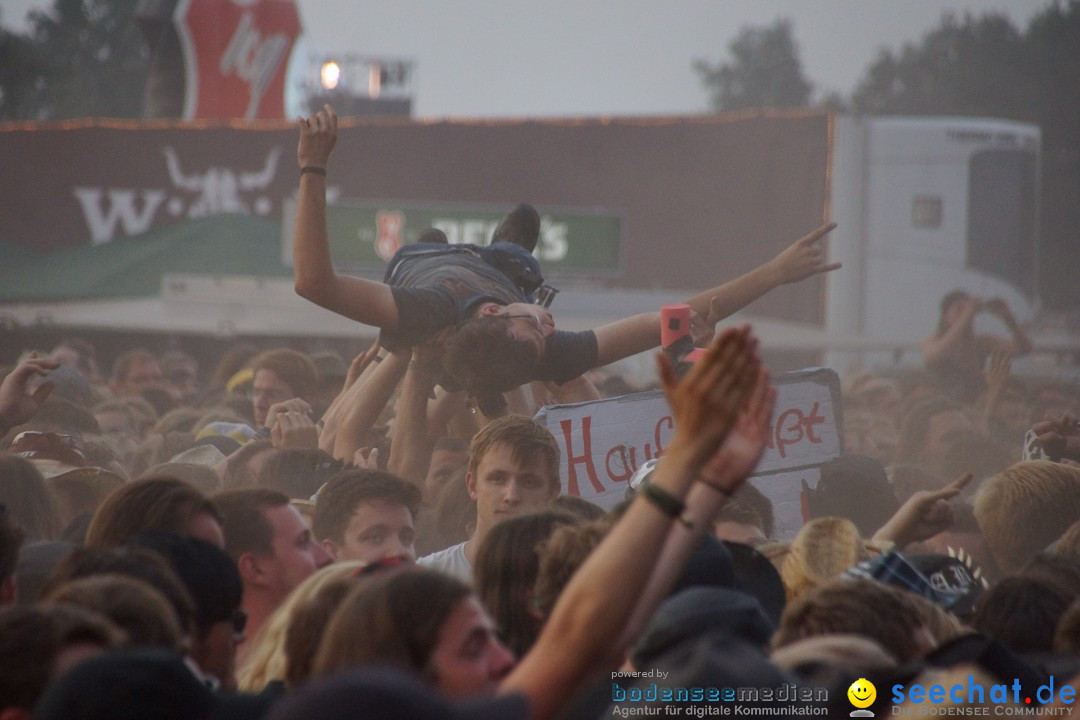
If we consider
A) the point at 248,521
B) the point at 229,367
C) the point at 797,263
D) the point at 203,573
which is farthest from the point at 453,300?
the point at 229,367

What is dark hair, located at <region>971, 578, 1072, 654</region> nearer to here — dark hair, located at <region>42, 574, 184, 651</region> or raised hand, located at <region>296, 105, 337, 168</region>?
dark hair, located at <region>42, 574, 184, 651</region>

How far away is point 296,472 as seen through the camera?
491 cm

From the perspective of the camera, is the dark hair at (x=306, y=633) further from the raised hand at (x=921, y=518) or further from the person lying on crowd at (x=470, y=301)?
the raised hand at (x=921, y=518)

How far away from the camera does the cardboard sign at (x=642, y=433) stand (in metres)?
4.88

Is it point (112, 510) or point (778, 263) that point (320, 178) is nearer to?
point (112, 510)

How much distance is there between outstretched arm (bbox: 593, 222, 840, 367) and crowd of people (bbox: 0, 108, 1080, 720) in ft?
0.05

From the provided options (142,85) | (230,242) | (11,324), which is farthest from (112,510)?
(142,85)

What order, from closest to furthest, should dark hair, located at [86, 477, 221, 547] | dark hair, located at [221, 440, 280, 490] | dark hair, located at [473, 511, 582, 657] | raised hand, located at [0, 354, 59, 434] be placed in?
dark hair, located at [473, 511, 582, 657]
dark hair, located at [86, 477, 221, 547]
raised hand, located at [0, 354, 59, 434]
dark hair, located at [221, 440, 280, 490]

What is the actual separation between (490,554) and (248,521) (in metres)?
0.78

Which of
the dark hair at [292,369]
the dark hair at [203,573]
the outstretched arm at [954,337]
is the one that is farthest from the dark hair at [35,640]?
the outstretched arm at [954,337]

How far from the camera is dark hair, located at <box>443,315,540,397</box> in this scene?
4.67m

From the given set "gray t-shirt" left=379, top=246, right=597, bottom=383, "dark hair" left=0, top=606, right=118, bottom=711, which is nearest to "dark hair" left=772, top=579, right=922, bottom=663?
"dark hair" left=0, top=606, right=118, bottom=711

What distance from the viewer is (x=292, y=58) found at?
32.2 metres

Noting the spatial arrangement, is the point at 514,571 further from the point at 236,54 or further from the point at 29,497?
the point at 236,54
